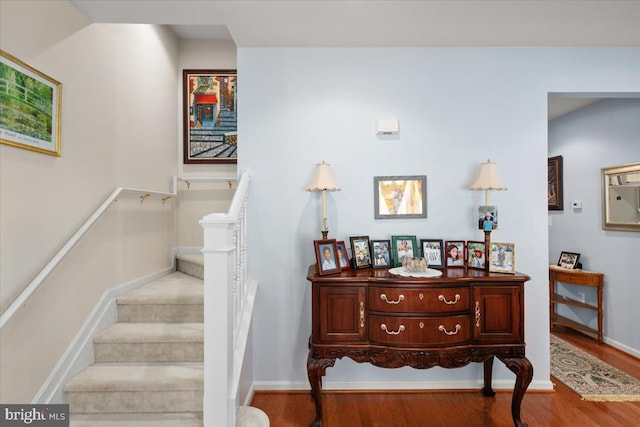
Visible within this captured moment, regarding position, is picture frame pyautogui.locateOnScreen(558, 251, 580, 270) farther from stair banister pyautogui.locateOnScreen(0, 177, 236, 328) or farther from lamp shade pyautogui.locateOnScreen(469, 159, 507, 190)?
stair banister pyautogui.locateOnScreen(0, 177, 236, 328)

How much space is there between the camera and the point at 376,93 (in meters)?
2.51

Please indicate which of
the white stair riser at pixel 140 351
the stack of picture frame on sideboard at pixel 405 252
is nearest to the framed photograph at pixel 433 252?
the stack of picture frame on sideboard at pixel 405 252

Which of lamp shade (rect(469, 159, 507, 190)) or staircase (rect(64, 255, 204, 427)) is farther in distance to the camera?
lamp shade (rect(469, 159, 507, 190))

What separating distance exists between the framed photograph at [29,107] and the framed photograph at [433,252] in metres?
2.49

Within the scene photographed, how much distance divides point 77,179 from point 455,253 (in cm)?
265

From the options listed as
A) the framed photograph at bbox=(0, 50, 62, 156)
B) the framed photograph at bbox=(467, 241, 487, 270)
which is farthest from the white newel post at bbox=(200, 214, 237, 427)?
the framed photograph at bbox=(467, 241, 487, 270)

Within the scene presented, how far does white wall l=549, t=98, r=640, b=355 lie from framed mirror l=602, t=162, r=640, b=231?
0.24 ft

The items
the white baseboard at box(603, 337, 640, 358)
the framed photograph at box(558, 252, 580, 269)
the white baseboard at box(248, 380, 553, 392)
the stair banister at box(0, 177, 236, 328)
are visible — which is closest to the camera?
the stair banister at box(0, 177, 236, 328)

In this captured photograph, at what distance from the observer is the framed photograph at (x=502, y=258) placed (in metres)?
2.13

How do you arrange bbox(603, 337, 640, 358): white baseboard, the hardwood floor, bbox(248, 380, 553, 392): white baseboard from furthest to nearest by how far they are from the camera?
bbox(603, 337, 640, 358): white baseboard
bbox(248, 380, 553, 392): white baseboard
the hardwood floor

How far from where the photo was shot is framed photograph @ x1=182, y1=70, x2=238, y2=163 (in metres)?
3.42

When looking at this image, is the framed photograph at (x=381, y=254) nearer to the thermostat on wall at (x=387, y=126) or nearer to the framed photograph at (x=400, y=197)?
the framed photograph at (x=400, y=197)

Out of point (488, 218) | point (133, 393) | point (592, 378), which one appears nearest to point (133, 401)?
point (133, 393)

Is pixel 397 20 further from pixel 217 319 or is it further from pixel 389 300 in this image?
pixel 217 319
